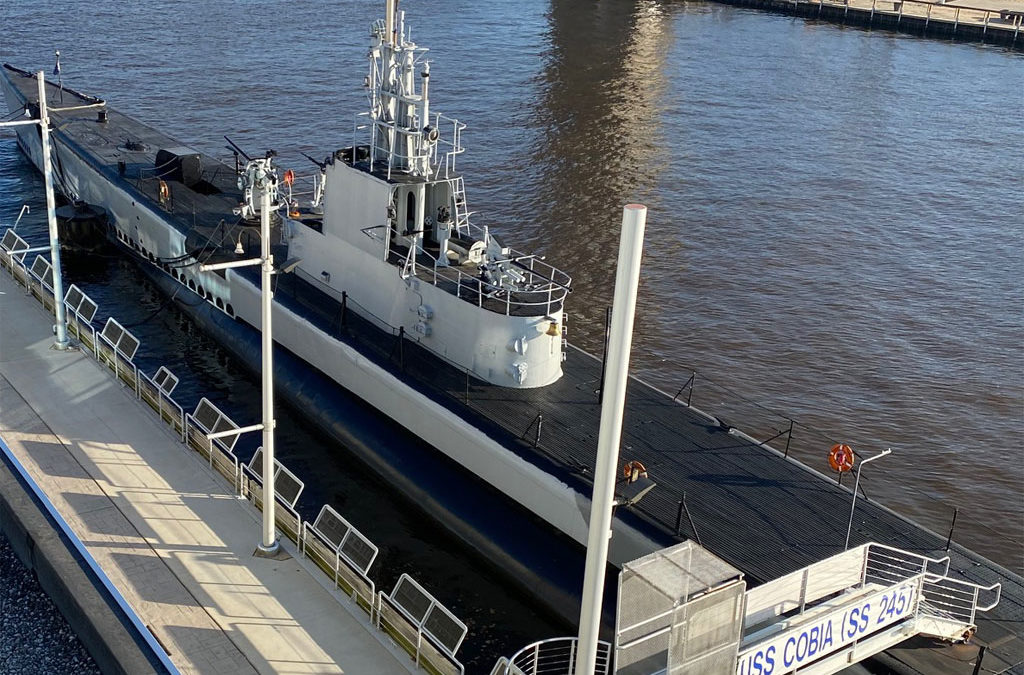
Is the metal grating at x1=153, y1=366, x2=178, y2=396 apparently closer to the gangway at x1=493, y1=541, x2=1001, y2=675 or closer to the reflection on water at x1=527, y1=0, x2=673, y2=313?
the gangway at x1=493, y1=541, x2=1001, y2=675

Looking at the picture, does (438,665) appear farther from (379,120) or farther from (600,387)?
(379,120)

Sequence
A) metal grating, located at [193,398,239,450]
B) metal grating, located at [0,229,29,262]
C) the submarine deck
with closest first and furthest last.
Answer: the submarine deck
metal grating, located at [193,398,239,450]
metal grating, located at [0,229,29,262]

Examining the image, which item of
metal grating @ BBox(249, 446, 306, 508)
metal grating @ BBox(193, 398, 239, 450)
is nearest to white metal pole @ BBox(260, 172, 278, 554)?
metal grating @ BBox(249, 446, 306, 508)

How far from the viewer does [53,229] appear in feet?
89.5

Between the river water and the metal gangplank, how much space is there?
22.6 ft

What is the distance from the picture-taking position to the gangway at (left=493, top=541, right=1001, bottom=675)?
591 inches

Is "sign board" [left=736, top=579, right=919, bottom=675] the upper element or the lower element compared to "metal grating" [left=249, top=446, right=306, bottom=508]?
upper

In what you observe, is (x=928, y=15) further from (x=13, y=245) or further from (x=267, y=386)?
(x=267, y=386)

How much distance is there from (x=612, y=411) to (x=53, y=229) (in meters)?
20.7

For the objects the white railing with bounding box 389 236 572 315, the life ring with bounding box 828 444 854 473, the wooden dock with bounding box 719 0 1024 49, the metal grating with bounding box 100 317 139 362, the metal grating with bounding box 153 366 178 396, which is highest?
the wooden dock with bounding box 719 0 1024 49

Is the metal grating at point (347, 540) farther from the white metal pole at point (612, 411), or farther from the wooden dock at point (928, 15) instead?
the wooden dock at point (928, 15)

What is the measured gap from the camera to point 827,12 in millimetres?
97312

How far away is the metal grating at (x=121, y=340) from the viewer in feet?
Answer: 91.7

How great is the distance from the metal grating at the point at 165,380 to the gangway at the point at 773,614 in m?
11.7
